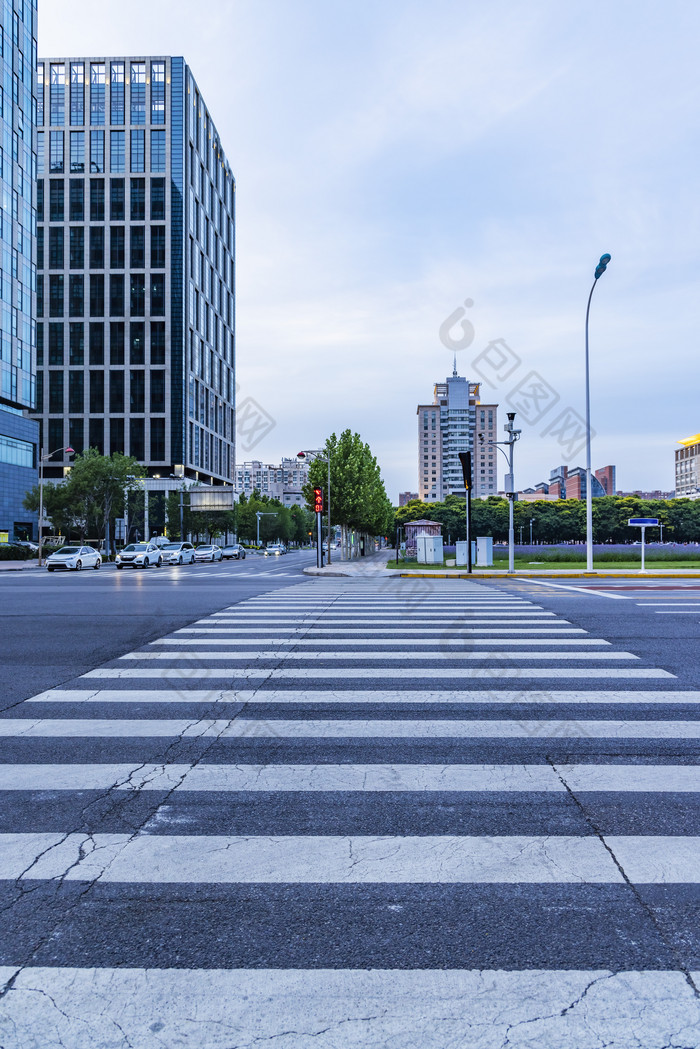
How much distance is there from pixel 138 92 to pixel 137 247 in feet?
65.3

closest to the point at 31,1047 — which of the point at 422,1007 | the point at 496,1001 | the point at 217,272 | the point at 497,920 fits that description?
the point at 422,1007

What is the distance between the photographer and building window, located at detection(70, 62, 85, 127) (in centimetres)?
8712

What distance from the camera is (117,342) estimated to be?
3386 inches

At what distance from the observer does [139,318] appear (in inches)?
3351

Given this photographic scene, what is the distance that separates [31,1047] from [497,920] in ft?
5.77

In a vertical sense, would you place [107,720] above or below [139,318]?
below

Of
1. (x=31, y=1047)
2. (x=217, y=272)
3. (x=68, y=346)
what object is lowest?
(x=31, y=1047)

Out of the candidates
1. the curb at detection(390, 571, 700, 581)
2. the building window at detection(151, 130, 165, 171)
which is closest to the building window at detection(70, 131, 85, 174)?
the building window at detection(151, 130, 165, 171)

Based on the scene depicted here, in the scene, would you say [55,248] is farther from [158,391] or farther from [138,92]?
[158,391]

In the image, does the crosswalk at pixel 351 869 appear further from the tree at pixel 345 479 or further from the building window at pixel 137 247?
the building window at pixel 137 247

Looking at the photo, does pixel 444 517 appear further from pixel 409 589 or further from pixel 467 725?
pixel 467 725

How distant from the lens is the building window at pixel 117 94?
86.4 meters

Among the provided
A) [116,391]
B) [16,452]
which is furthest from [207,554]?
[116,391]

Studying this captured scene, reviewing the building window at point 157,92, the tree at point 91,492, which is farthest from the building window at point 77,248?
the tree at point 91,492
